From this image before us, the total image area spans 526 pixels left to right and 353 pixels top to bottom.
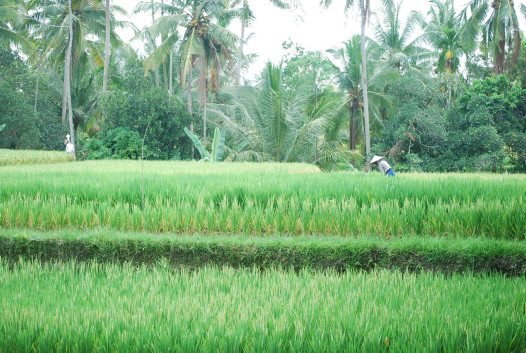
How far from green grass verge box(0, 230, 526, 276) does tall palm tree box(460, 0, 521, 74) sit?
16497 mm

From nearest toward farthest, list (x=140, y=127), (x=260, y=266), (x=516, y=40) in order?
(x=260, y=266) < (x=516, y=40) < (x=140, y=127)

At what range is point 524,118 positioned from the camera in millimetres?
19844

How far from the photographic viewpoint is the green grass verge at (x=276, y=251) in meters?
4.92

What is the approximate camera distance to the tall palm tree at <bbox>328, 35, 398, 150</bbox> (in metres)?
21.5

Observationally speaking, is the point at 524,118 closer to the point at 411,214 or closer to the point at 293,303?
the point at 411,214

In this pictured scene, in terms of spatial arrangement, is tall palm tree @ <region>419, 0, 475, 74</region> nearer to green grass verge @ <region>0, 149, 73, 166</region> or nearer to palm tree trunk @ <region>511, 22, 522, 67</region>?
palm tree trunk @ <region>511, 22, 522, 67</region>

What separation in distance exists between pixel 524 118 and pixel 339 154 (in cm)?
687

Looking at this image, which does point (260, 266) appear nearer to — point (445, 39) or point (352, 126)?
point (352, 126)

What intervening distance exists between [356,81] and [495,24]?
208 inches

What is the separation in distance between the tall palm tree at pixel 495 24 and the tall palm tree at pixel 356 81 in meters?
3.10

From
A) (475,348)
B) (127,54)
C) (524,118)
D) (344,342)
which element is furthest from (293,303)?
(127,54)

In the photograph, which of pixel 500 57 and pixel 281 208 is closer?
pixel 281 208

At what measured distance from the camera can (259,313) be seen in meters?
3.08

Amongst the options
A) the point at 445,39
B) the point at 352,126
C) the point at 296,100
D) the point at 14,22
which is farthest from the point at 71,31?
the point at 445,39
